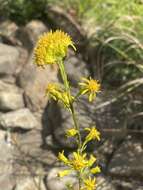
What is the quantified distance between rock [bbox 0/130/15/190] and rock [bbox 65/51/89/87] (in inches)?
32.3

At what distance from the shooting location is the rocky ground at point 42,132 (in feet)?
13.3

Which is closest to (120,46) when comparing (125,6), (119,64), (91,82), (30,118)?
(119,64)

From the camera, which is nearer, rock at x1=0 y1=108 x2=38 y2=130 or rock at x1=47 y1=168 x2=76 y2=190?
rock at x1=47 y1=168 x2=76 y2=190

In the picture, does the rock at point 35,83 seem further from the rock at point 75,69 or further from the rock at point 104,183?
the rock at point 104,183

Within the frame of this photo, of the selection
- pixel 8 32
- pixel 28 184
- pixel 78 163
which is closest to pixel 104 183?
pixel 28 184

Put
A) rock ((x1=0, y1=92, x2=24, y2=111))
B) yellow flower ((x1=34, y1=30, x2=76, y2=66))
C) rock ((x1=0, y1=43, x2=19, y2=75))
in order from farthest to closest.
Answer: rock ((x1=0, y1=43, x2=19, y2=75)), rock ((x1=0, y1=92, x2=24, y2=111)), yellow flower ((x1=34, y1=30, x2=76, y2=66))

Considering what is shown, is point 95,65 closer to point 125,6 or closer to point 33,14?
point 125,6

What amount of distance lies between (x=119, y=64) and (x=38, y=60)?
3.04 m

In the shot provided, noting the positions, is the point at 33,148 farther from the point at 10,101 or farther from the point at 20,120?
the point at 10,101

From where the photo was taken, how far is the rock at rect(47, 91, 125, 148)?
437 centimetres

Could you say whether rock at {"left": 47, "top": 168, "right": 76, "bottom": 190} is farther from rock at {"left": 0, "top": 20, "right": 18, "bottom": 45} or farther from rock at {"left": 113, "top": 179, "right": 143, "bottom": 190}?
rock at {"left": 0, "top": 20, "right": 18, "bottom": 45}

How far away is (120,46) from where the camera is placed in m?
4.75

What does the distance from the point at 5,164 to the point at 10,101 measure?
2.62 feet

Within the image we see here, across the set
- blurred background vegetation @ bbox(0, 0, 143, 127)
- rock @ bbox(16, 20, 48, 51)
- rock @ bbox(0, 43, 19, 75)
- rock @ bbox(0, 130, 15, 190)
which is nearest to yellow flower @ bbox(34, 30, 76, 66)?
blurred background vegetation @ bbox(0, 0, 143, 127)
